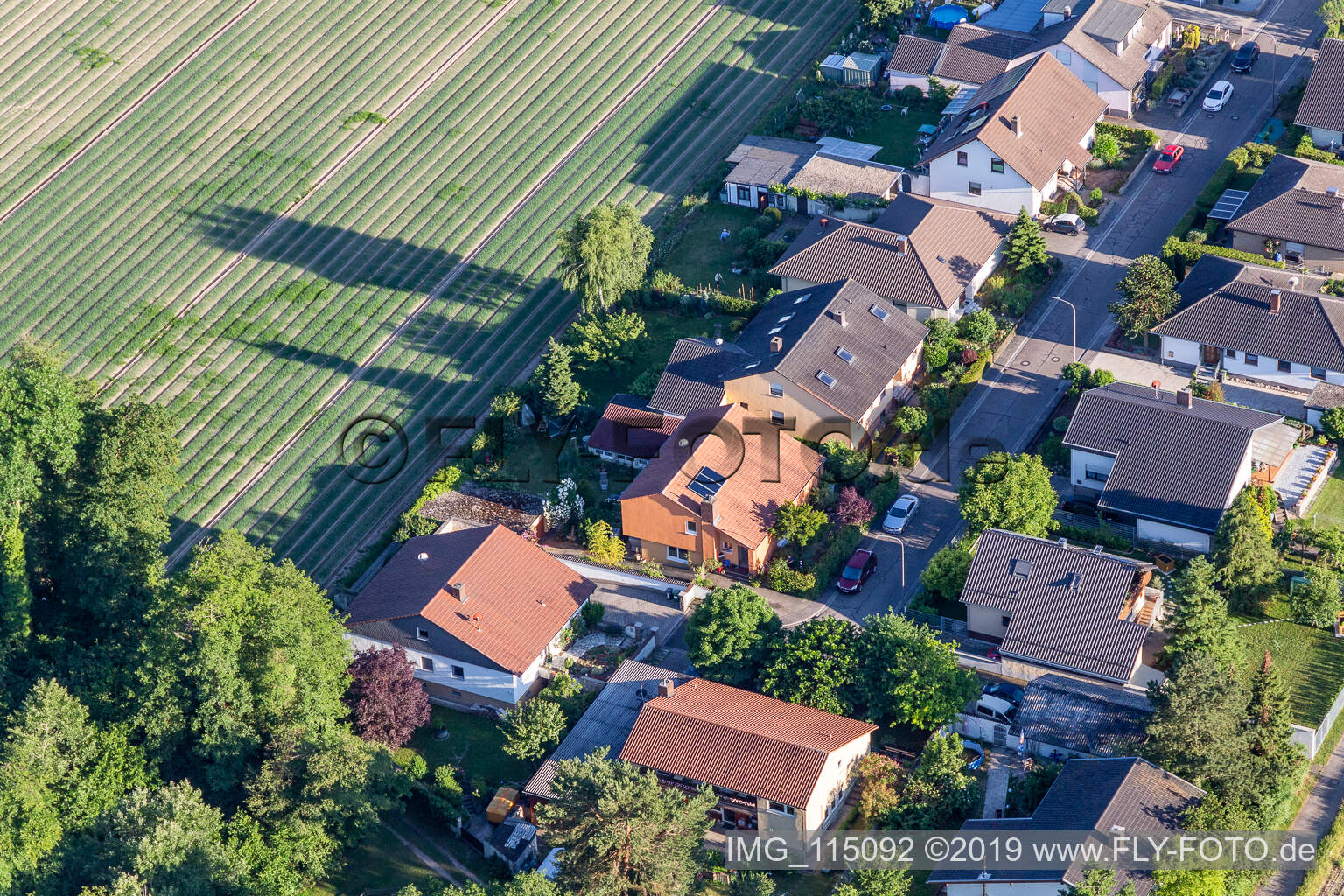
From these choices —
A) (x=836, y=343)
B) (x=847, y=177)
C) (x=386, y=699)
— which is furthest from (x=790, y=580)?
(x=847, y=177)

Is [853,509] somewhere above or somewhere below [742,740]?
above

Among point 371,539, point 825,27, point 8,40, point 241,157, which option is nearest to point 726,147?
point 825,27

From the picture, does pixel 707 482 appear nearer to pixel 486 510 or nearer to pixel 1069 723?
pixel 486 510

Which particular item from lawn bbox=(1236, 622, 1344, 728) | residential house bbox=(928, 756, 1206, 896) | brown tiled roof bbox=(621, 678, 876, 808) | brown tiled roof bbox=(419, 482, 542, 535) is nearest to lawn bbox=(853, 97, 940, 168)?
brown tiled roof bbox=(419, 482, 542, 535)

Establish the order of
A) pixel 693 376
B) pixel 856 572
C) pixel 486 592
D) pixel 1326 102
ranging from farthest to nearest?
pixel 1326 102 < pixel 693 376 < pixel 856 572 < pixel 486 592

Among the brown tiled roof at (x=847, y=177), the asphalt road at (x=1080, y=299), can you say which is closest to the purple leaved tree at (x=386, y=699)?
the asphalt road at (x=1080, y=299)

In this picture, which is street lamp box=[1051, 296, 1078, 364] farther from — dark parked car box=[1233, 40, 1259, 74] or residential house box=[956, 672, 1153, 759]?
dark parked car box=[1233, 40, 1259, 74]
